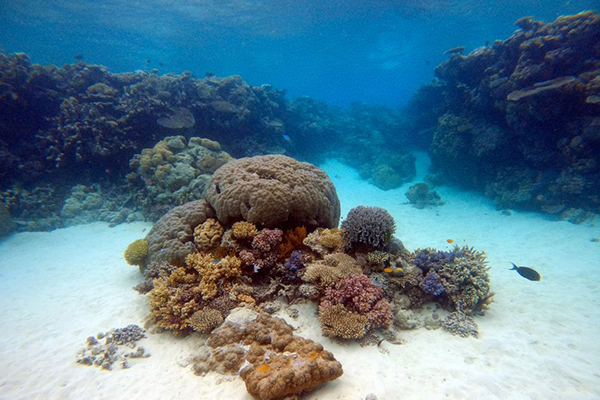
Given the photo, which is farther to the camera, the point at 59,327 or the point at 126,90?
the point at 126,90

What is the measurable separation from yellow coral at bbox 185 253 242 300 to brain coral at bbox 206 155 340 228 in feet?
3.68

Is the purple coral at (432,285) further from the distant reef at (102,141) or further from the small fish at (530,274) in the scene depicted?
the distant reef at (102,141)

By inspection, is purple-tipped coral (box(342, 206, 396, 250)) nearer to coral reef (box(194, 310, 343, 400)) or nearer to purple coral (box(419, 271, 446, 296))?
purple coral (box(419, 271, 446, 296))

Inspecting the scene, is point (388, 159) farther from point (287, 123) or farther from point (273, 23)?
point (273, 23)

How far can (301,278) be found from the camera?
5.46 metres

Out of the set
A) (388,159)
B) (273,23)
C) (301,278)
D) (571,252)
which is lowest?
(301,278)

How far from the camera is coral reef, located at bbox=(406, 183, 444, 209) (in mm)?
17062

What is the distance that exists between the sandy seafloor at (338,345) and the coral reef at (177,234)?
117cm

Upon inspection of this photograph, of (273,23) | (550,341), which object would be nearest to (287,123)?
(550,341)

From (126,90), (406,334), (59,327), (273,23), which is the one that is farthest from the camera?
(273,23)

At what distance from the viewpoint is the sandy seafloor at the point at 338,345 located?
3680 mm

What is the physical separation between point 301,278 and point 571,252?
11.7 meters

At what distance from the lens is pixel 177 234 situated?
658 centimetres

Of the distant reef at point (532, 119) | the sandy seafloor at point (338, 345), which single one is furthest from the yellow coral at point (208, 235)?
the distant reef at point (532, 119)
